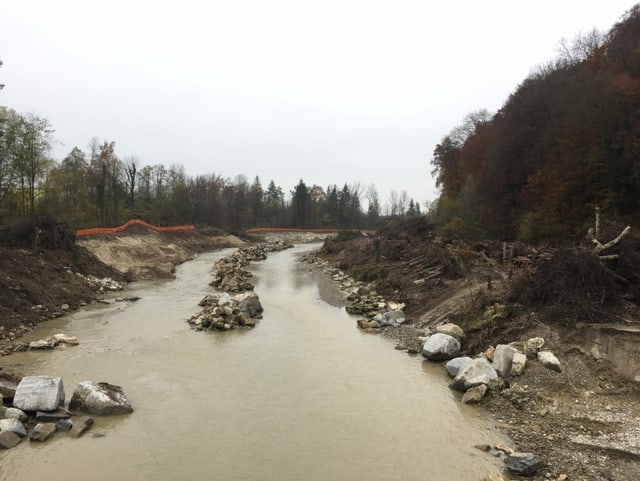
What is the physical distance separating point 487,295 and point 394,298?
6.33 metres

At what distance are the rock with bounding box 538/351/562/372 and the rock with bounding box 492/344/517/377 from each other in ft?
2.10

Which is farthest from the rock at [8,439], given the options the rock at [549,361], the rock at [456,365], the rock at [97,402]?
the rock at [549,361]

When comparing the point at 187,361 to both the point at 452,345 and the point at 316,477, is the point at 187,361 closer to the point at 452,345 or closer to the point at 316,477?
the point at 316,477

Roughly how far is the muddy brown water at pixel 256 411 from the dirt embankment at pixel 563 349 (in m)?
1.08

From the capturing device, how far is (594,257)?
37.7 feet

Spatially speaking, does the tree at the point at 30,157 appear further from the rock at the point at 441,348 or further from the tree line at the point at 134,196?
the rock at the point at 441,348

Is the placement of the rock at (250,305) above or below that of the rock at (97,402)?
above

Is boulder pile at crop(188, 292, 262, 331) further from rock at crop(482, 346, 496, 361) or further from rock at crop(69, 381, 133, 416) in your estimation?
rock at crop(482, 346, 496, 361)

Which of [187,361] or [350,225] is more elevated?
[350,225]

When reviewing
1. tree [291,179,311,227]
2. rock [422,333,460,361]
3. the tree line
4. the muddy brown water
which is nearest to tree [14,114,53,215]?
the tree line

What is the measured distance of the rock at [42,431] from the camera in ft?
25.1

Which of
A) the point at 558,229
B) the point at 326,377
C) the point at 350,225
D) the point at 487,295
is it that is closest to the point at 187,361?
the point at 326,377

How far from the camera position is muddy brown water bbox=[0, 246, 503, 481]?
7.01m

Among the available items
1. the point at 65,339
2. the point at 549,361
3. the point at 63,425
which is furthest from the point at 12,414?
the point at 549,361
